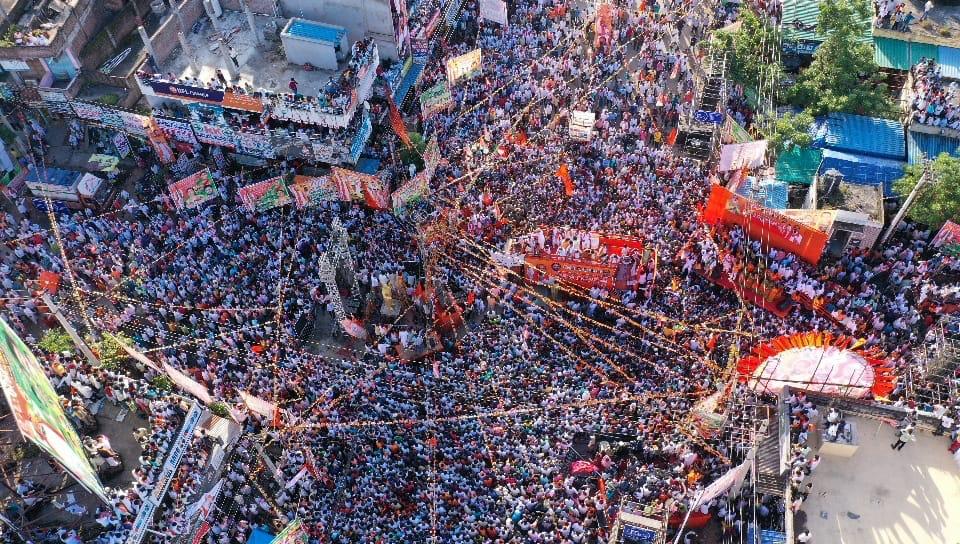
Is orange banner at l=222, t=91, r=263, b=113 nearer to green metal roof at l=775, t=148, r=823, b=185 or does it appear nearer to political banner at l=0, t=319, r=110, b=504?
political banner at l=0, t=319, r=110, b=504

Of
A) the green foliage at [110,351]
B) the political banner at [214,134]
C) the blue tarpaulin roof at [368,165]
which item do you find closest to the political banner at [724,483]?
the blue tarpaulin roof at [368,165]

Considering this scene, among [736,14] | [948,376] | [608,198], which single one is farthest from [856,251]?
[736,14]

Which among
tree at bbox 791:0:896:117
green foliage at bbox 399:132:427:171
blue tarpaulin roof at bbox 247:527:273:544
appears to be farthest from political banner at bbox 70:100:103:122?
tree at bbox 791:0:896:117

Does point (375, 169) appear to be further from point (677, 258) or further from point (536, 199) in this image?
point (677, 258)

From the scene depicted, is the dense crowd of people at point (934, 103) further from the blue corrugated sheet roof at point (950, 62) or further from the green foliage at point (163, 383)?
the green foliage at point (163, 383)

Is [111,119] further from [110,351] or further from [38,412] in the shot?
[38,412]

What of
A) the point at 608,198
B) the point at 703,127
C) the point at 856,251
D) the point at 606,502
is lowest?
the point at 606,502
